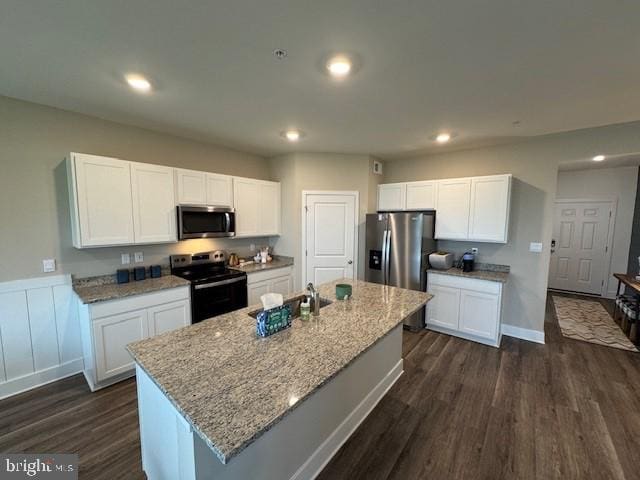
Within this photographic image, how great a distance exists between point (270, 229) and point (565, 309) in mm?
5272

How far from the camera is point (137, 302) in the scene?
2.60m

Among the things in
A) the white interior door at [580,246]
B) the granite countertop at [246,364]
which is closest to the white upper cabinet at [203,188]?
the granite countertop at [246,364]

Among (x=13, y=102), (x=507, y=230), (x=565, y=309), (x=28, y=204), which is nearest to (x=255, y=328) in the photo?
(x=28, y=204)

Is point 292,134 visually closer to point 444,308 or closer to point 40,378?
point 444,308

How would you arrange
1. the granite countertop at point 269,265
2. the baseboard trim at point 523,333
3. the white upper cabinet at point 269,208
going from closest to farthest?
the baseboard trim at point 523,333
the granite countertop at point 269,265
the white upper cabinet at point 269,208

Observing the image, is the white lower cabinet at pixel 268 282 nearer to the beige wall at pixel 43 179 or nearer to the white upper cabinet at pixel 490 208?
the beige wall at pixel 43 179

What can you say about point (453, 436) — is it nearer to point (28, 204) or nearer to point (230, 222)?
point (230, 222)

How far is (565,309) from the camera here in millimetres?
4621

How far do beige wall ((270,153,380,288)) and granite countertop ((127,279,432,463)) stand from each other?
88.7 inches

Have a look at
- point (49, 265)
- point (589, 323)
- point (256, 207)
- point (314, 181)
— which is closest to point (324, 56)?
point (314, 181)

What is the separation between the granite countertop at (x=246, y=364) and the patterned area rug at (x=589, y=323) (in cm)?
333

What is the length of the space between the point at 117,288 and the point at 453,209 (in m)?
4.18

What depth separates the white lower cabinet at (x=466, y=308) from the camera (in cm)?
332

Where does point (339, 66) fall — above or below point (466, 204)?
above
